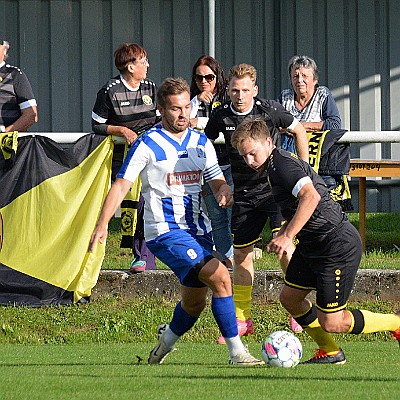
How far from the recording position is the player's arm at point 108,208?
802 centimetres

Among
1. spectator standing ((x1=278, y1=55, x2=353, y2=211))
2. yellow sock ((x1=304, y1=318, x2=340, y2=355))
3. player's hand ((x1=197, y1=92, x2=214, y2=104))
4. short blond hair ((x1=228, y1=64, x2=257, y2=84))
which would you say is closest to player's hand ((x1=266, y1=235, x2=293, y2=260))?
yellow sock ((x1=304, y1=318, x2=340, y2=355))

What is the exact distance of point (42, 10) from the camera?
677 inches

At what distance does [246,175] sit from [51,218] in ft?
7.72

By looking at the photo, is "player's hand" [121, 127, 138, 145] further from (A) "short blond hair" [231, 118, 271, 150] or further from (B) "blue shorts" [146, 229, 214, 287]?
(A) "short blond hair" [231, 118, 271, 150]

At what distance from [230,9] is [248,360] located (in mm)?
9702

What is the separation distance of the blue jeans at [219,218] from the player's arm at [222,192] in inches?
77.2

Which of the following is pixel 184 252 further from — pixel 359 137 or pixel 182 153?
pixel 359 137

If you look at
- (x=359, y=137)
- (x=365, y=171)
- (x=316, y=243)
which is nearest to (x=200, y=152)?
(x=316, y=243)

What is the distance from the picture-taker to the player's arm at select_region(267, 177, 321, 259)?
302 inches

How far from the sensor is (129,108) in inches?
444

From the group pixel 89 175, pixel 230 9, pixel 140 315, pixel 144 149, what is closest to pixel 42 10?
pixel 230 9

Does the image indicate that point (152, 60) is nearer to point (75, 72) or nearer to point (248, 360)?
point (75, 72)

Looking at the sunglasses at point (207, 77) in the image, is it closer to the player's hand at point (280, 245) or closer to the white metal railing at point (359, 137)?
the white metal railing at point (359, 137)

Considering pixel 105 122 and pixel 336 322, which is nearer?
pixel 336 322
